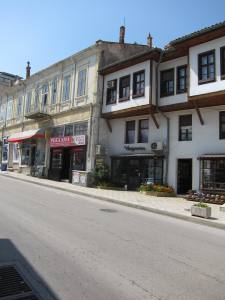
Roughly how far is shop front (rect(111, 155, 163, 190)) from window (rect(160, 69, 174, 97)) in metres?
4.09

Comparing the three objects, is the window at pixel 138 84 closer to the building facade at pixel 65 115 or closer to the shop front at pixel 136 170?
the building facade at pixel 65 115

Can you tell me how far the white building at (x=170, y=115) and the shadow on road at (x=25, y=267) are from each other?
1284 centimetres

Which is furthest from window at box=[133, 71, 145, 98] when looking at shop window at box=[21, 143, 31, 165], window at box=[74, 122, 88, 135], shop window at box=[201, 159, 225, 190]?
shop window at box=[21, 143, 31, 165]

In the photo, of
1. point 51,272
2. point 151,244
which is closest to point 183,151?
point 151,244

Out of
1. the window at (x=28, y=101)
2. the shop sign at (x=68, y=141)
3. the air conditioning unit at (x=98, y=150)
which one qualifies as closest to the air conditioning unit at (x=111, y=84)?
the shop sign at (x=68, y=141)

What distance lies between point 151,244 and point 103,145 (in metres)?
16.4

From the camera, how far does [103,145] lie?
23.4 m

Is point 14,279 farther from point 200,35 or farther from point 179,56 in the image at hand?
point 179,56

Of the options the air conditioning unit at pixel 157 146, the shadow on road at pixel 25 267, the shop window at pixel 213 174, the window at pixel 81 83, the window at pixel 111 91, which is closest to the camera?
the shadow on road at pixel 25 267

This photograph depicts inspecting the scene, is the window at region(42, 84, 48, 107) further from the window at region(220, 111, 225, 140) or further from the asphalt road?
the asphalt road

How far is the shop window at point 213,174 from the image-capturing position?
16.7 m

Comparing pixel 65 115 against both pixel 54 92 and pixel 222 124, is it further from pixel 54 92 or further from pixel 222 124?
pixel 222 124

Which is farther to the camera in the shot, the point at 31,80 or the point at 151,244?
the point at 31,80

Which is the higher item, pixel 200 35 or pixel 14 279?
pixel 200 35
